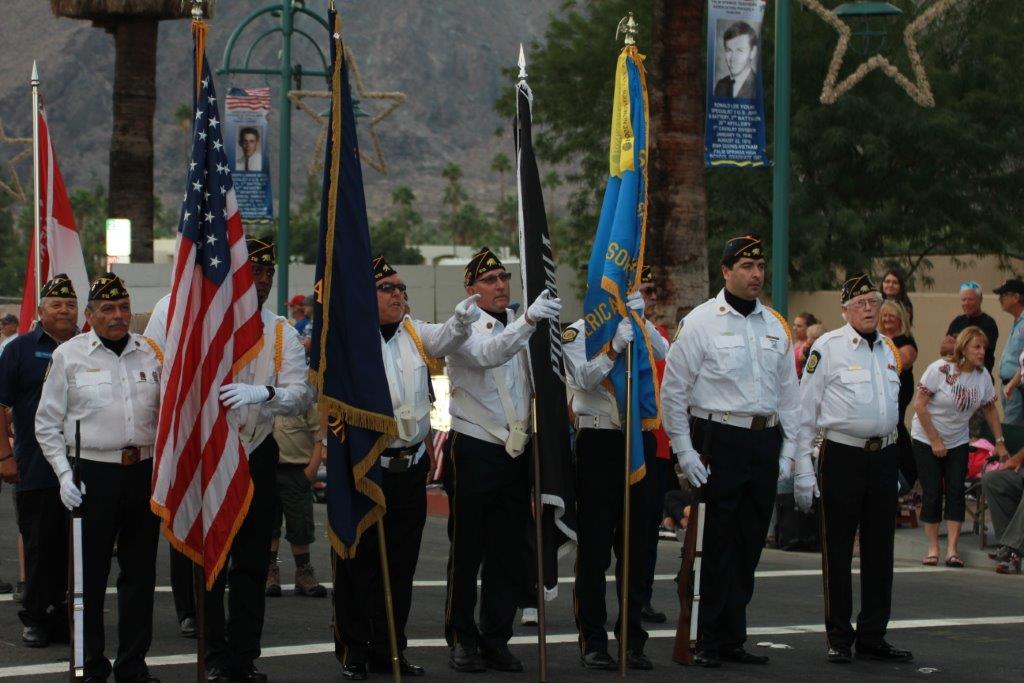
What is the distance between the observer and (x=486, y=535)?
9.34 metres

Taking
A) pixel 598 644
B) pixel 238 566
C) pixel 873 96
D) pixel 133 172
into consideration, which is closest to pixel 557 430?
pixel 598 644

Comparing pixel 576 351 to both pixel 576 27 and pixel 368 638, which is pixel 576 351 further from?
pixel 576 27

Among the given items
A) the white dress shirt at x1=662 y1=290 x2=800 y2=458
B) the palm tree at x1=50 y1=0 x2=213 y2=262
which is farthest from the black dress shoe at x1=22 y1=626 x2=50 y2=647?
the palm tree at x1=50 y1=0 x2=213 y2=262

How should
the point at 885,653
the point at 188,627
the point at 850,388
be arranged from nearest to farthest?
the point at 885,653 → the point at 850,388 → the point at 188,627

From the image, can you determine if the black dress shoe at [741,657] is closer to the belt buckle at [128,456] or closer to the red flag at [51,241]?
the belt buckle at [128,456]

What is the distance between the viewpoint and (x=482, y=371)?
9203mm

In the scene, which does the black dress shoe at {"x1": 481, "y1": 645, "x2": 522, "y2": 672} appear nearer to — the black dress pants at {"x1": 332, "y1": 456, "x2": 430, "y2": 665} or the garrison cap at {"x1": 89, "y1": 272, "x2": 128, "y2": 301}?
the black dress pants at {"x1": 332, "y1": 456, "x2": 430, "y2": 665}

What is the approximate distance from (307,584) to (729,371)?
13.4 feet

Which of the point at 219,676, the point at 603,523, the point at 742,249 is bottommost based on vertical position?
the point at 219,676

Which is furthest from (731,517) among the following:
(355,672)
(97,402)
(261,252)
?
(97,402)

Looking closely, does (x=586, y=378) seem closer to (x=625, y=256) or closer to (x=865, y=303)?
(x=625, y=256)

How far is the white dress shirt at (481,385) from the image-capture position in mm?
9055

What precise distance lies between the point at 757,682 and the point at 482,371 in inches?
87.5

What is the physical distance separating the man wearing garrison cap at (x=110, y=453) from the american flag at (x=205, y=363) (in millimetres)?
212
